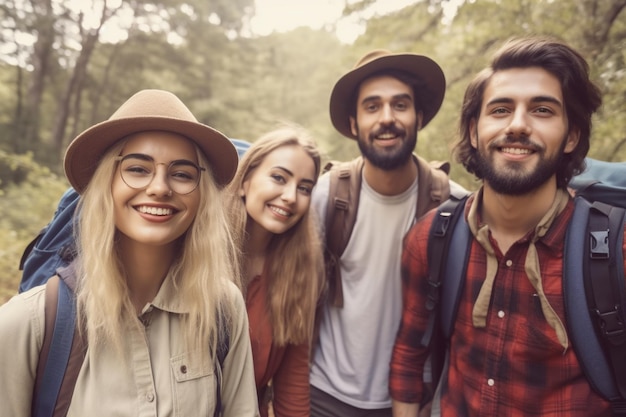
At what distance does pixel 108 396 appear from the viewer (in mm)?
1604

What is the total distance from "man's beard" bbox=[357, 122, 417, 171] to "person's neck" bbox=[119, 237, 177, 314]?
5.42 ft

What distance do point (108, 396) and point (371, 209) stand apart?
2021 millimetres

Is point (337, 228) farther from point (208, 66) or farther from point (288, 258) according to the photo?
point (208, 66)

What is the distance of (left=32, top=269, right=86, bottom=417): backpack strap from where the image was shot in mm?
1520

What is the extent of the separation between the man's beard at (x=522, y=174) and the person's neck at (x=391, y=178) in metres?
0.82

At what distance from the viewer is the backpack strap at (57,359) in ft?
4.99

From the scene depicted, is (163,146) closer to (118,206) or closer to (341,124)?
(118,206)

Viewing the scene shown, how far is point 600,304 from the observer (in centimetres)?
188

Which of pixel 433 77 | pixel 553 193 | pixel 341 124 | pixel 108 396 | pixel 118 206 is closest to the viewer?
pixel 108 396

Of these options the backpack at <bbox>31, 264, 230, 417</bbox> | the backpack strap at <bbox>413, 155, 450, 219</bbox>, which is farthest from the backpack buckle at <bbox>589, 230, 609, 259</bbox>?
the backpack at <bbox>31, 264, 230, 417</bbox>

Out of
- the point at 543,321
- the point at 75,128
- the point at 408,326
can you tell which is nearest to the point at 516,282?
the point at 543,321

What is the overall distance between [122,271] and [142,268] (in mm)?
92

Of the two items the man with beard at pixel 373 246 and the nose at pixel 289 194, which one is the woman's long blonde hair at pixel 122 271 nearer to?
the nose at pixel 289 194

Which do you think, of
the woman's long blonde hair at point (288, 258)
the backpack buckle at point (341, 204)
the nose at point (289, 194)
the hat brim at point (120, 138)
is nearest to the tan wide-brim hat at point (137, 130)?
the hat brim at point (120, 138)
